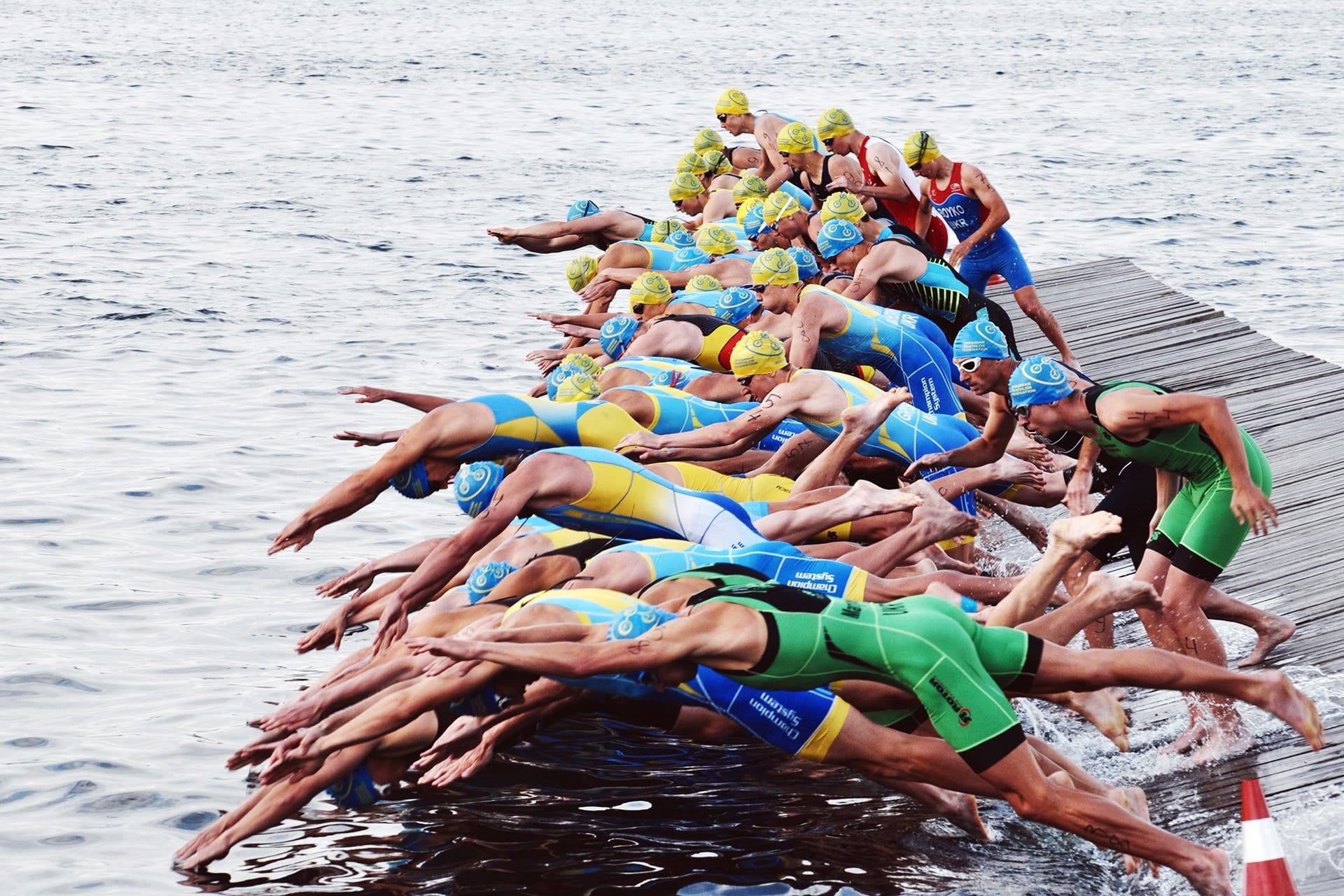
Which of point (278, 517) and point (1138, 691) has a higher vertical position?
point (1138, 691)

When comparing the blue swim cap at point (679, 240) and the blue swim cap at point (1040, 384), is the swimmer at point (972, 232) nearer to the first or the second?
the blue swim cap at point (679, 240)

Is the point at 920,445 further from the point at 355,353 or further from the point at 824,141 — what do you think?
the point at 355,353

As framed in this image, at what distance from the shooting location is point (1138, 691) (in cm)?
884

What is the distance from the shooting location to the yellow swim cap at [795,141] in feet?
51.1

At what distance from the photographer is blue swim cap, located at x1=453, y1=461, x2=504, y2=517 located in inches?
351

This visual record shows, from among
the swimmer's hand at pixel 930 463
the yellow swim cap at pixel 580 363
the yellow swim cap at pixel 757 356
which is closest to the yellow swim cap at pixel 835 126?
the yellow swim cap at pixel 580 363

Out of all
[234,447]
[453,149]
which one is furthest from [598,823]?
[453,149]

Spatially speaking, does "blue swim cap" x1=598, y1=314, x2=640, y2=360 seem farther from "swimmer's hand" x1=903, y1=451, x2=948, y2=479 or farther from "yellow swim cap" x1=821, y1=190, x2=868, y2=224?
"swimmer's hand" x1=903, y1=451, x2=948, y2=479

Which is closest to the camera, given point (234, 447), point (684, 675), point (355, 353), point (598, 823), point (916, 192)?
point (684, 675)

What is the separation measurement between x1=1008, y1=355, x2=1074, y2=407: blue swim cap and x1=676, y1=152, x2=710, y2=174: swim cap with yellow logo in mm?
10681

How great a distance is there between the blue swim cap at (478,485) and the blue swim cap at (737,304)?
12.5 ft

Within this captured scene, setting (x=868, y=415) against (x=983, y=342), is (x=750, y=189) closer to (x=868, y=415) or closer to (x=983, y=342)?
(x=868, y=415)

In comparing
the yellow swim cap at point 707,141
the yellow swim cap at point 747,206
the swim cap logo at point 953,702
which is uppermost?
the yellow swim cap at point 707,141

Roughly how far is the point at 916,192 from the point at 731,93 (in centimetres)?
412
